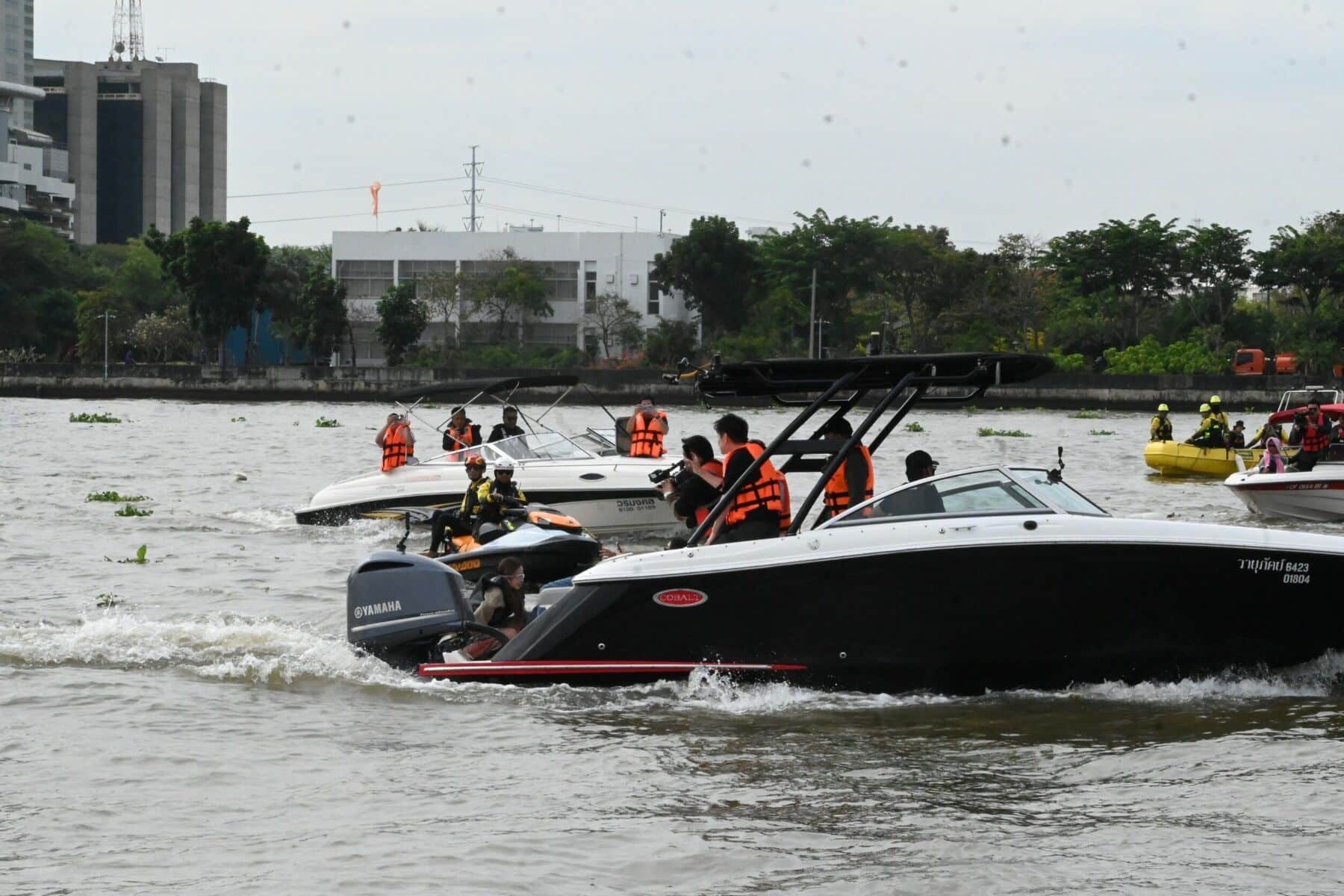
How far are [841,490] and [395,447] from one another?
13.0 metres

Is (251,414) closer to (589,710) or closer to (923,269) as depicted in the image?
(923,269)

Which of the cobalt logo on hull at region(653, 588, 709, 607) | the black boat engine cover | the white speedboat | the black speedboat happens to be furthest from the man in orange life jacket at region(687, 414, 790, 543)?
the white speedboat

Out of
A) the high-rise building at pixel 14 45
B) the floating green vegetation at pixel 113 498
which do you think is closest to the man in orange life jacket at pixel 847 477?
the floating green vegetation at pixel 113 498

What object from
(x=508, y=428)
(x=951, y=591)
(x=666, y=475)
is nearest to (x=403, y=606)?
(x=666, y=475)

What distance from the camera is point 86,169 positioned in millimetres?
163875

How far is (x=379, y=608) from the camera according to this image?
11.7 m

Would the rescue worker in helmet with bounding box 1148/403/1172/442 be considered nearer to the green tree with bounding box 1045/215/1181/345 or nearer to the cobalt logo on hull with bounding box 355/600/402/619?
the cobalt logo on hull with bounding box 355/600/402/619

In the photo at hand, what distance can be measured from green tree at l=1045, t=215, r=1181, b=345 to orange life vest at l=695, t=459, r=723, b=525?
259 feet

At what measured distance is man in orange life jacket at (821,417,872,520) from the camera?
10.9 m

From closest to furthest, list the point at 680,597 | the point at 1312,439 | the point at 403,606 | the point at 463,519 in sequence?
the point at 680,597
the point at 403,606
the point at 463,519
the point at 1312,439

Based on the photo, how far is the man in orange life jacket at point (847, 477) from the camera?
35.8ft

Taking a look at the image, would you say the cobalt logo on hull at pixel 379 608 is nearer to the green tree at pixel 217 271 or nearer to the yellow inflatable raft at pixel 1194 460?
the yellow inflatable raft at pixel 1194 460

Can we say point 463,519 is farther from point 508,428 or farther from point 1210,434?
point 1210,434

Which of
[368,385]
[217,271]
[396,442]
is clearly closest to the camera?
[396,442]
